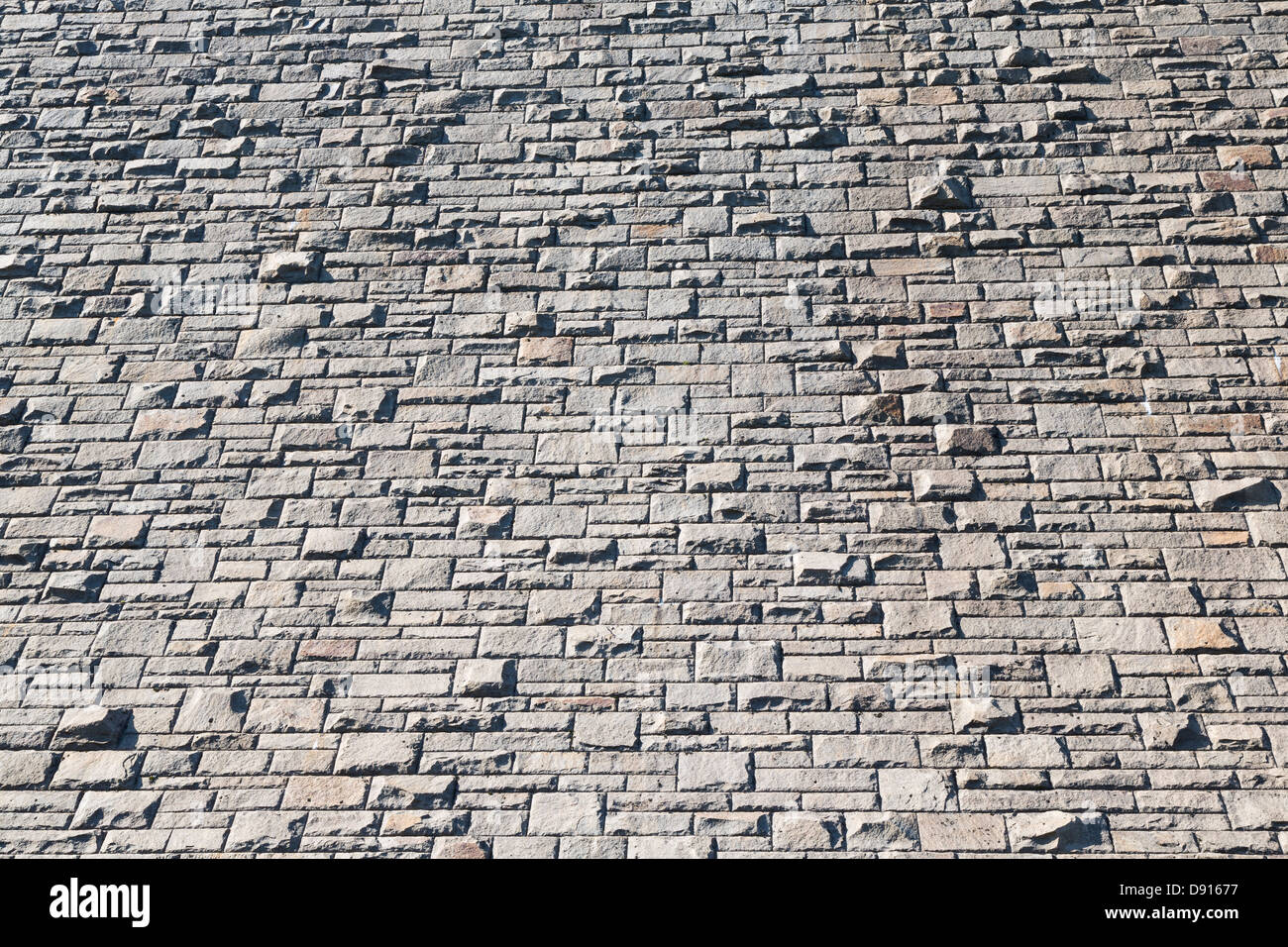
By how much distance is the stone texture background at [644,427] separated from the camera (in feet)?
9.95

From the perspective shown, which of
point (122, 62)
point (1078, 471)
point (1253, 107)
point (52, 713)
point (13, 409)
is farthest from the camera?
point (122, 62)

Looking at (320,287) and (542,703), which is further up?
(320,287)

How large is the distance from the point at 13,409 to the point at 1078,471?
13.2 feet

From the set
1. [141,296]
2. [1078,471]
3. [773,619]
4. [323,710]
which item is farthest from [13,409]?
[1078,471]

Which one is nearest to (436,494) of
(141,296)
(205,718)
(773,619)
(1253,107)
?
(205,718)

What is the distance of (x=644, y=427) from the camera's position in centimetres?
357

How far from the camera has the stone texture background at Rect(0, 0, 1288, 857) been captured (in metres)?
3.03

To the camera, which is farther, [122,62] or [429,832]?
[122,62]

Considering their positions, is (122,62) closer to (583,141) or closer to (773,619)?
(583,141)

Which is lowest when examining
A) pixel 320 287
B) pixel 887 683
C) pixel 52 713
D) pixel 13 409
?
pixel 887 683

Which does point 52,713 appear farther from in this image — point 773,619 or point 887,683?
point 887,683

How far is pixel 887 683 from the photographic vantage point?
3123 millimetres

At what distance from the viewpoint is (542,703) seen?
3137 mm

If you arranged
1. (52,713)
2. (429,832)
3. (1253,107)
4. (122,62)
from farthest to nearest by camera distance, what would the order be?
(122,62) → (1253,107) → (52,713) → (429,832)
